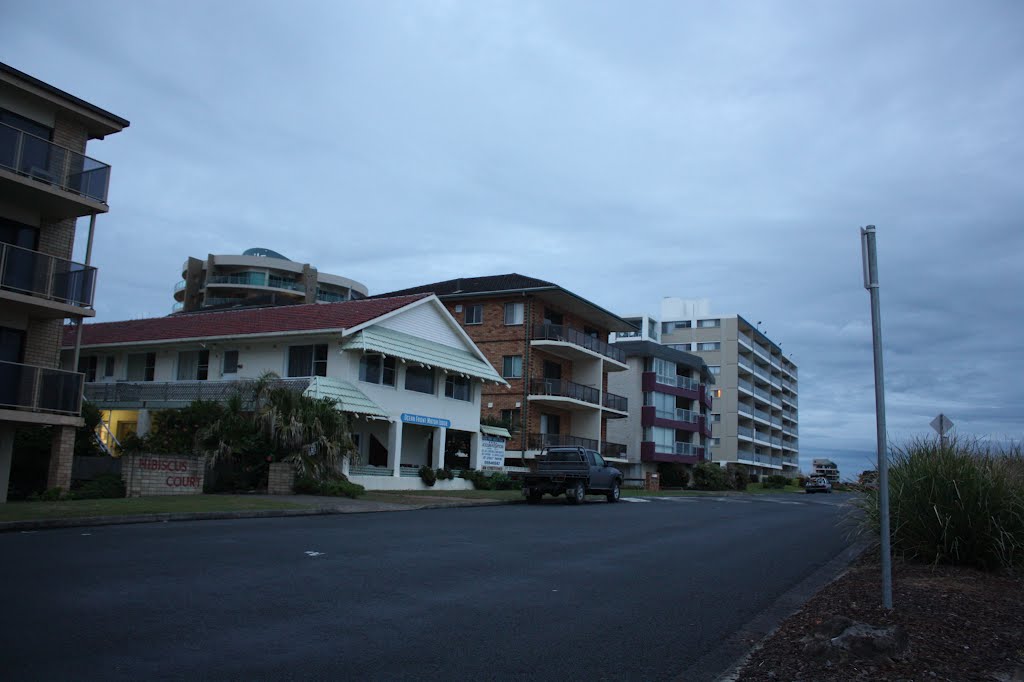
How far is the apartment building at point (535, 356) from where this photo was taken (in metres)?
46.2

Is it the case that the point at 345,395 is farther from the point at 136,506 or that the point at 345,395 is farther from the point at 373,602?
the point at 373,602

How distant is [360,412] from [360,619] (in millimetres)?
21632

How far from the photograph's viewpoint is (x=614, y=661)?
21.5 ft

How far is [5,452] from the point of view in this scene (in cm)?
2152

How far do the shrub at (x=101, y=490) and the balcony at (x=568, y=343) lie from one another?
1069 inches

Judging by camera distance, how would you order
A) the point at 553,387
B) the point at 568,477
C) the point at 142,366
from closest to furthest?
1. the point at 568,477
2. the point at 142,366
3. the point at 553,387

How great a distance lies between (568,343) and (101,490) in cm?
2884

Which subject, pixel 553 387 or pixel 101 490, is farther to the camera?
pixel 553 387

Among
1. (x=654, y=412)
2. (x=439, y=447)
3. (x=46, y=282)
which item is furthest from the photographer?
(x=654, y=412)

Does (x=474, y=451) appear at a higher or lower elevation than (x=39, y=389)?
lower

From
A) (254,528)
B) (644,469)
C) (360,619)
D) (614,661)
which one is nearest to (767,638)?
(614,661)

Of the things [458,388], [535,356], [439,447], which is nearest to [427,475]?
[439,447]

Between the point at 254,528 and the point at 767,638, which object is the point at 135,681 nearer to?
the point at 767,638

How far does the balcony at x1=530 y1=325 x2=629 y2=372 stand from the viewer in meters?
46.4
